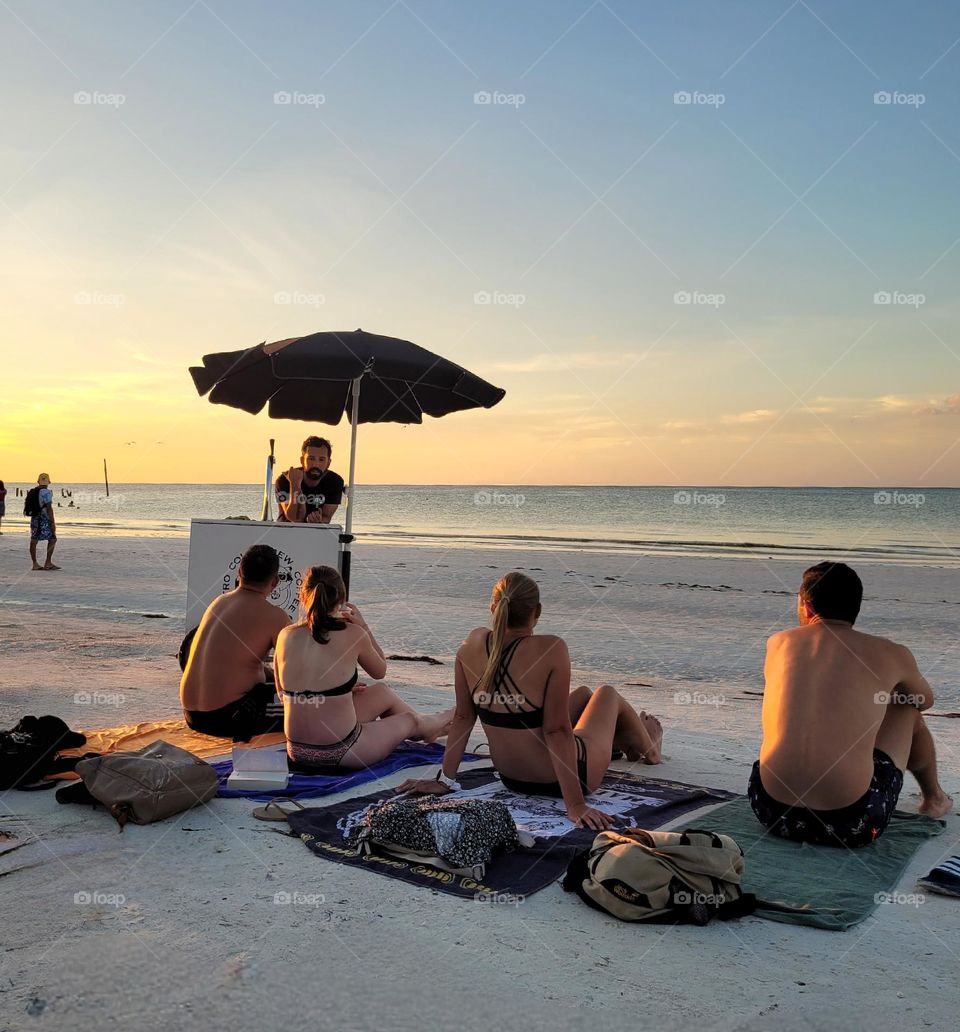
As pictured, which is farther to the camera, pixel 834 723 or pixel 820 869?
pixel 834 723

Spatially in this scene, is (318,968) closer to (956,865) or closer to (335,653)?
(335,653)

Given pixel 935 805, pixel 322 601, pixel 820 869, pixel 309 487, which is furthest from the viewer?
pixel 309 487

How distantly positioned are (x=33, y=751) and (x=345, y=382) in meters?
4.50

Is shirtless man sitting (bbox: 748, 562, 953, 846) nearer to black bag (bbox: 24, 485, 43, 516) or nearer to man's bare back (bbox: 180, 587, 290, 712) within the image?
man's bare back (bbox: 180, 587, 290, 712)

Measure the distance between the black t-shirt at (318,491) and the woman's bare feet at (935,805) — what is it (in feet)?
15.9

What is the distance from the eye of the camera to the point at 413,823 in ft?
12.0

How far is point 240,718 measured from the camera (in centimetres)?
559

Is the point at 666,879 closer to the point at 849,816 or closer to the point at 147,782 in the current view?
the point at 849,816

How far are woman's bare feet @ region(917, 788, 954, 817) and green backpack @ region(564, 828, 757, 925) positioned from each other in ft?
5.02

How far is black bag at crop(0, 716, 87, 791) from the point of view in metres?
4.43

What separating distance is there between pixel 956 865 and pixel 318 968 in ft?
8.00

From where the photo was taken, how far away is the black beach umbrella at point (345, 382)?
7.31 m

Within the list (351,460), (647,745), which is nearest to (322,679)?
(647,745)

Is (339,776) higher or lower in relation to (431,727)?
lower
